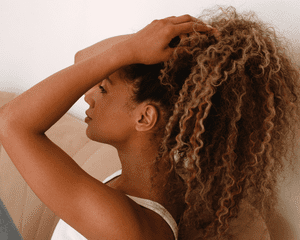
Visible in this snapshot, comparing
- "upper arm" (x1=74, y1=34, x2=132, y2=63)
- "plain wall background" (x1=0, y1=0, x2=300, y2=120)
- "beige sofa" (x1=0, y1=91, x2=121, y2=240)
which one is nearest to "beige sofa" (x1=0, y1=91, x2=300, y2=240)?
"beige sofa" (x1=0, y1=91, x2=121, y2=240)

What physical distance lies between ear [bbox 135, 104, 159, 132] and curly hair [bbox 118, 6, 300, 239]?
0.02 metres

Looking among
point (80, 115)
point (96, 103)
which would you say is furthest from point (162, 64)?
point (80, 115)

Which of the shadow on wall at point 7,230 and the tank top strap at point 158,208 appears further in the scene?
the tank top strap at point 158,208

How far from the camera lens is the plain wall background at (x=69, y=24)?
0.81m

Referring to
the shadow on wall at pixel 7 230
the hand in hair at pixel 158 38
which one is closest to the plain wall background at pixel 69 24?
the hand in hair at pixel 158 38

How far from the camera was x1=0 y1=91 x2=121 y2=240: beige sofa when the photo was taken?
1213 millimetres

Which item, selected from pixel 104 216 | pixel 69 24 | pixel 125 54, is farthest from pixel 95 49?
pixel 104 216

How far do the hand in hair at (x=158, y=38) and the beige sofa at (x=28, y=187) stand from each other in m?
0.65

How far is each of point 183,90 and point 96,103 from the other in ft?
0.84

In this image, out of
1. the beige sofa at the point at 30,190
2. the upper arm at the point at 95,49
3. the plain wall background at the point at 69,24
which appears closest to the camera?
the plain wall background at the point at 69,24

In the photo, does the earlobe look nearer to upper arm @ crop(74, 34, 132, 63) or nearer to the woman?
the woman

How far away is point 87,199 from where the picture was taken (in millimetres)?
592

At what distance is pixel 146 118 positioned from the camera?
701mm

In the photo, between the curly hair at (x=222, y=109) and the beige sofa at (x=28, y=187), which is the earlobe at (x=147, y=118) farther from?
the beige sofa at (x=28, y=187)
